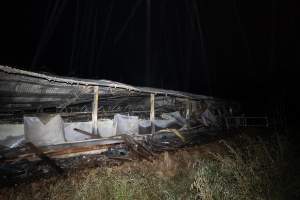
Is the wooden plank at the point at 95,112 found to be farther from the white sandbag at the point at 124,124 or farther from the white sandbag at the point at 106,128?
the white sandbag at the point at 124,124

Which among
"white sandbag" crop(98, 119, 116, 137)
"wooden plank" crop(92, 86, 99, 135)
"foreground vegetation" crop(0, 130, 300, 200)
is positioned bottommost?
"foreground vegetation" crop(0, 130, 300, 200)

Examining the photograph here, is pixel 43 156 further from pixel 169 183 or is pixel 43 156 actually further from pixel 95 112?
pixel 169 183

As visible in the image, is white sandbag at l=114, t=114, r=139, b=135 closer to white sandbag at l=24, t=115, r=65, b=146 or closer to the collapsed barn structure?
the collapsed barn structure

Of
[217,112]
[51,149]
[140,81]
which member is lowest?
[51,149]

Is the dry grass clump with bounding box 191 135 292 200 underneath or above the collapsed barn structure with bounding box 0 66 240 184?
underneath

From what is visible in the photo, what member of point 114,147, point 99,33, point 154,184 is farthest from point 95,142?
point 99,33

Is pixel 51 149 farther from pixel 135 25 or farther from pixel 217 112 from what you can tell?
pixel 135 25

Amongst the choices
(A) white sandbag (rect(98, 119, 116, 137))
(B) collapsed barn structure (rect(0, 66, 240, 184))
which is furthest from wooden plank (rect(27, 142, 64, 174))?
(A) white sandbag (rect(98, 119, 116, 137))

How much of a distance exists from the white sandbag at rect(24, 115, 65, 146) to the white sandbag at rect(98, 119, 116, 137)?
6.64 ft

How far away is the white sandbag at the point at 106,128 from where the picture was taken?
10109mm

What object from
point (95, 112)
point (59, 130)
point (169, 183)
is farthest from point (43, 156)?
point (169, 183)

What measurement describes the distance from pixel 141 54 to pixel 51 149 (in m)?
37.3

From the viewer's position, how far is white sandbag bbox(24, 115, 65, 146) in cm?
750

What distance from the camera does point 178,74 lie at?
47812mm
